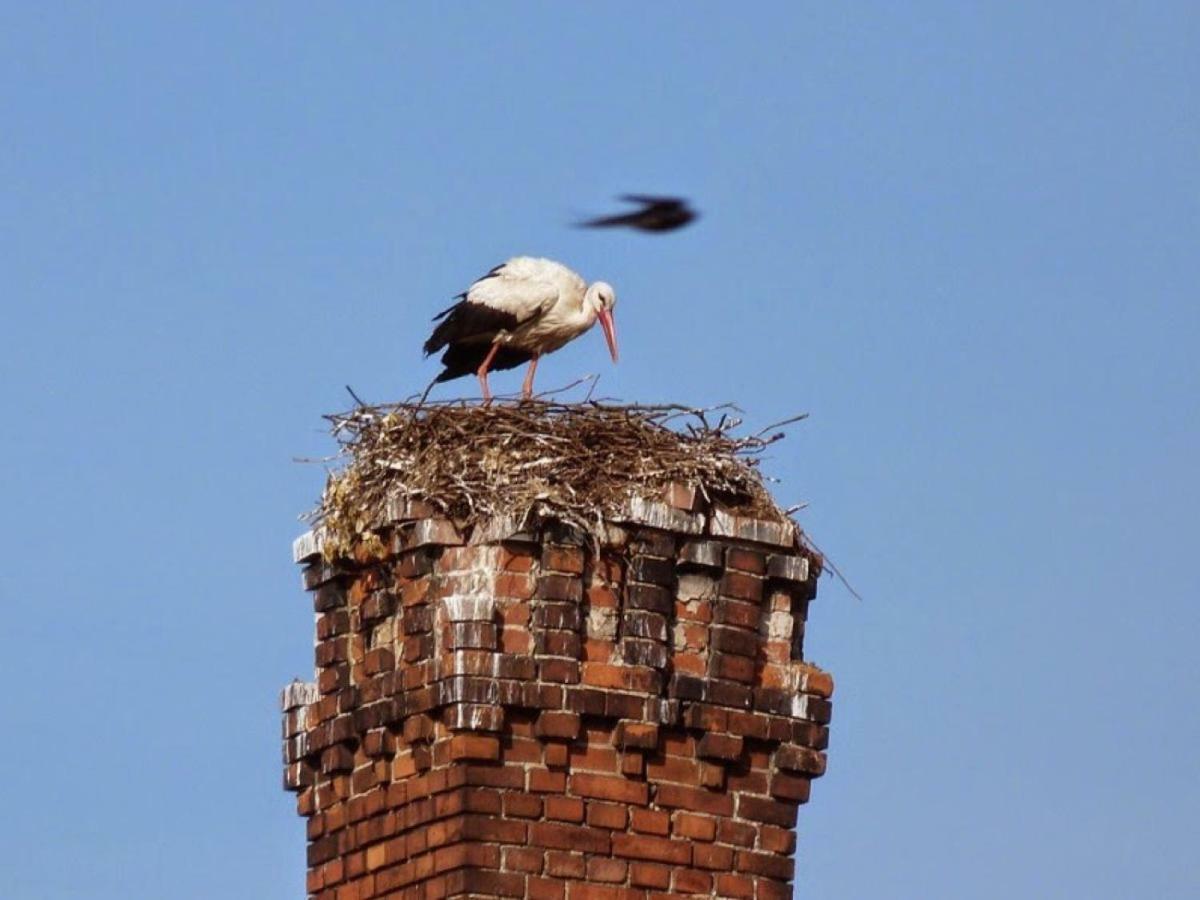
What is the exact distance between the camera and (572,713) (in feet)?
37.9

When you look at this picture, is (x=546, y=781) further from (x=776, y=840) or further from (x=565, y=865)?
(x=776, y=840)

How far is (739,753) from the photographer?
11852mm

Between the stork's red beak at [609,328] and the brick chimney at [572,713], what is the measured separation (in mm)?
5480

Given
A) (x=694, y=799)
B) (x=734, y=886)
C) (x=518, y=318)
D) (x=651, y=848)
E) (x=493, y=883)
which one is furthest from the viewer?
(x=518, y=318)

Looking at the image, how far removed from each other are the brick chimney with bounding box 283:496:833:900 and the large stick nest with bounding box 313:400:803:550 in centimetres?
11

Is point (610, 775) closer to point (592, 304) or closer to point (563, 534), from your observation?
point (563, 534)

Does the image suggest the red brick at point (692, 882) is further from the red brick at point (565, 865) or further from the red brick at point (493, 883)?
the red brick at point (493, 883)

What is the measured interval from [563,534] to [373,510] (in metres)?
1.04

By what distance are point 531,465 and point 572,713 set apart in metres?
1.18

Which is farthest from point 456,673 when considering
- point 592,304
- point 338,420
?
point 592,304

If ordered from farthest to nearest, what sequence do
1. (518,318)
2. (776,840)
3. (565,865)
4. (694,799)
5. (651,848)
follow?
(518,318) < (776,840) < (694,799) < (651,848) < (565,865)

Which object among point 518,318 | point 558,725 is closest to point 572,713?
point 558,725

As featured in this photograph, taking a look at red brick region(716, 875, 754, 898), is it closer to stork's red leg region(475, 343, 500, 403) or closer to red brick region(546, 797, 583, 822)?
red brick region(546, 797, 583, 822)

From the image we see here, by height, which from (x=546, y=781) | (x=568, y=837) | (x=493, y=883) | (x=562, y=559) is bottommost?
(x=493, y=883)
